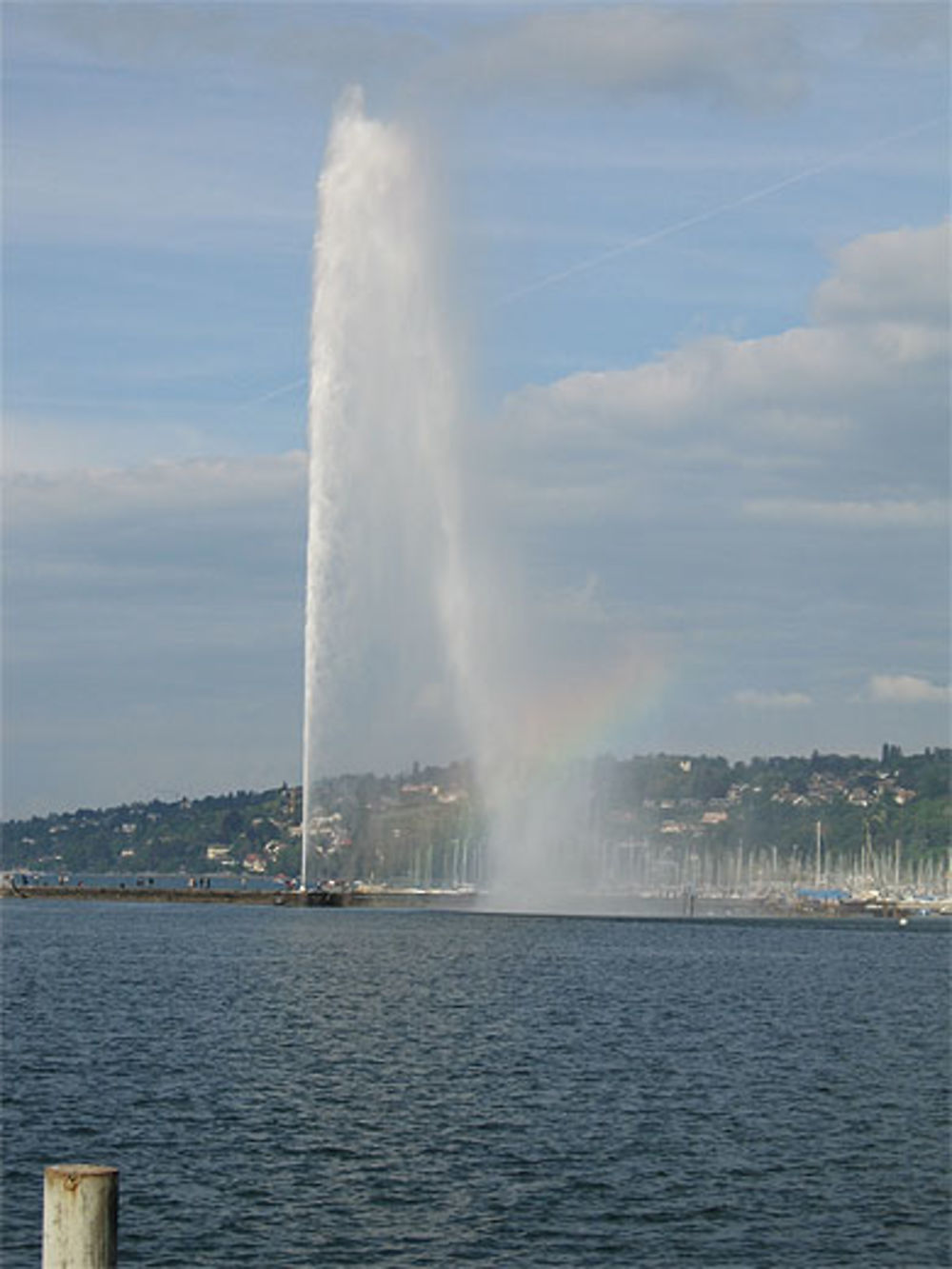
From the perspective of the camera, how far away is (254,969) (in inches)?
2982

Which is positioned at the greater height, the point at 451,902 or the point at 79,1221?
the point at 79,1221

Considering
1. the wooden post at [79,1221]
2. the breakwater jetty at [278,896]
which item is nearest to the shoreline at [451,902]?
the breakwater jetty at [278,896]

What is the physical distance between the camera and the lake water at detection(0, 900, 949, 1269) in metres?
26.6

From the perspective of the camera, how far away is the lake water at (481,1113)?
87.4 feet

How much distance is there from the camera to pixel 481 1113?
37344 millimetres

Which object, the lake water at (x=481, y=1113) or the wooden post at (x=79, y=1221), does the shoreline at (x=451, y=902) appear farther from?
the wooden post at (x=79, y=1221)

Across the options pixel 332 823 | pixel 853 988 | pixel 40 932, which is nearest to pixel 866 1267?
pixel 853 988

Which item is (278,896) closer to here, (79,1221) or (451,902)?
(451,902)

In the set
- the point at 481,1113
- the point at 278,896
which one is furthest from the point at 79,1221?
the point at 278,896

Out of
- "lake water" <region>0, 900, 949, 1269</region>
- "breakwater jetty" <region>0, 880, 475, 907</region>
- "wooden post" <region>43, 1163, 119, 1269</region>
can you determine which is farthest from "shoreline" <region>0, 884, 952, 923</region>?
"wooden post" <region>43, 1163, 119, 1269</region>

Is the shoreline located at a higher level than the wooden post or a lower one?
lower

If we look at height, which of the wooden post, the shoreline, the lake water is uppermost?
the wooden post

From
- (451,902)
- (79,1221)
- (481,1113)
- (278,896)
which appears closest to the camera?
(79,1221)

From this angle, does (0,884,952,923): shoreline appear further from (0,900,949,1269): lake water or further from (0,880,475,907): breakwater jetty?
(0,900,949,1269): lake water
